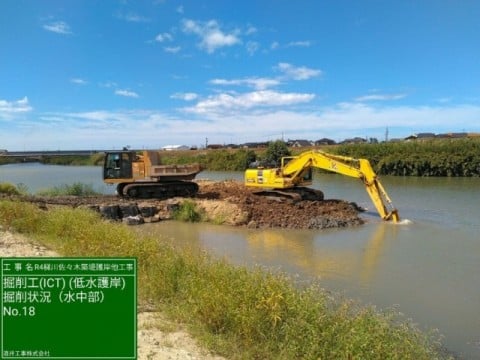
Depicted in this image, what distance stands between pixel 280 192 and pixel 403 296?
37.5ft

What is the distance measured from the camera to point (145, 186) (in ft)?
68.4

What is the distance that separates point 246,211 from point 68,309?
14278 millimetres

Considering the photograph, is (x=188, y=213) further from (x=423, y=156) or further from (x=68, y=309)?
(x=423, y=156)

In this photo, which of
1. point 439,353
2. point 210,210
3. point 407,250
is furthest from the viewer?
point 210,210

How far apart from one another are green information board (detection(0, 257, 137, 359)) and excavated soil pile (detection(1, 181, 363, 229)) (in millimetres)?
13318

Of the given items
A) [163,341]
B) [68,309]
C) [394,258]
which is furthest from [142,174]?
[68,309]

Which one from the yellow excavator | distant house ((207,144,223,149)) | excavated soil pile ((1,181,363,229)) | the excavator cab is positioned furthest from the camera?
distant house ((207,144,223,149))

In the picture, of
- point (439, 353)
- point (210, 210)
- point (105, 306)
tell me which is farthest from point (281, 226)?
point (105, 306)

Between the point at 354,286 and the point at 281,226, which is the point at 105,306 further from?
the point at 281,226

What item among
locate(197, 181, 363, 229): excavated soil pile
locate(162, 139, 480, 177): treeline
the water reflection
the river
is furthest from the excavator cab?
locate(162, 139, 480, 177): treeline

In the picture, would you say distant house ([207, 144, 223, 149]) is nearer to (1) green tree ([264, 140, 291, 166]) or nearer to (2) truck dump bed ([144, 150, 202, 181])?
(1) green tree ([264, 140, 291, 166])

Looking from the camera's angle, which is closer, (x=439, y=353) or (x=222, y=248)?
(x=439, y=353)

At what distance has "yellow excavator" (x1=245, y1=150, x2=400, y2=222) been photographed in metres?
17.9

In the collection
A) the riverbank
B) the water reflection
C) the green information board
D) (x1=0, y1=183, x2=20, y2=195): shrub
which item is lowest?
the water reflection
